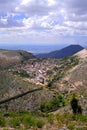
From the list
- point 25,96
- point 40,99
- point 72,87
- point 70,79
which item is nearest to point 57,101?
point 40,99

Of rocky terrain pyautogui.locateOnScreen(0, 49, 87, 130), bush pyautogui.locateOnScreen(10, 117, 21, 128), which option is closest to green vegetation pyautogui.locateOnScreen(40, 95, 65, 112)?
rocky terrain pyautogui.locateOnScreen(0, 49, 87, 130)

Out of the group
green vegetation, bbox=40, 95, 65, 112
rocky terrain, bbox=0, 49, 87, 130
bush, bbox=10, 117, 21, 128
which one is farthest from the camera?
green vegetation, bbox=40, 95, 65, 112

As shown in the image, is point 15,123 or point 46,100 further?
point 46,100

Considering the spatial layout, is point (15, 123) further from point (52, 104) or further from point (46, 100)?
point (46, 100)

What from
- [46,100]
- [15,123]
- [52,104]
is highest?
[15,123]

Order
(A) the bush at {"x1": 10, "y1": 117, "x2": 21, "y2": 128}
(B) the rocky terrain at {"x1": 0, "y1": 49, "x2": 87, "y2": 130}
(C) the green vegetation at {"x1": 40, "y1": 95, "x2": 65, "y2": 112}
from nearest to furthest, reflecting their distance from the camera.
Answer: (A) the bush at {"x1": 10, "y1": 117, "x2": 21, "y2": 128}
(B) the rocky terrain at {"x1": 0, "y1": 49, "x2": 87, "y2": 130}
(C) the green vegetation at {"x1": 40, "y1": 95, "x2": 65, "y2": 112}

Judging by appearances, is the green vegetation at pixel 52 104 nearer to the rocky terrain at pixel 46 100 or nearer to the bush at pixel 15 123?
the rocky terrain at pixel 46 100

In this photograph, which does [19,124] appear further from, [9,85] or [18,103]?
[9,85]

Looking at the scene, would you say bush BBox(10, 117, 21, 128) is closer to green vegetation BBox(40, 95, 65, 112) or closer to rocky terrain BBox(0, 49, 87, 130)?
rocky terrain BBox(0, 49, 87, 130)

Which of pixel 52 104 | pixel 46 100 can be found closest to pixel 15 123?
pixel 52 104

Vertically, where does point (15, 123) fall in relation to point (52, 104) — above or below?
above

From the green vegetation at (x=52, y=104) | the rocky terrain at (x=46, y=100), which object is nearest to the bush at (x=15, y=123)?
the rocky terrain at (x=46, y=100)
